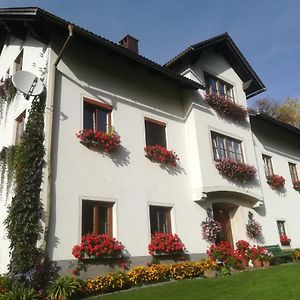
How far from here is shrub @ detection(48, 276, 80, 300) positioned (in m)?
8.23

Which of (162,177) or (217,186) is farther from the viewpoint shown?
(217,186)

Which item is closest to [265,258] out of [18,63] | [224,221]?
[224,221]

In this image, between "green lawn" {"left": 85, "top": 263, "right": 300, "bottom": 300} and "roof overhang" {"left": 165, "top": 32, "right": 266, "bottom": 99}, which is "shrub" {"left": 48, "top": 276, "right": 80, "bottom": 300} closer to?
"green lawn" {"left": 85, "top": 263, "right": 300, "bottom": 300}

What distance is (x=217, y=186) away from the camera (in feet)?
44.1

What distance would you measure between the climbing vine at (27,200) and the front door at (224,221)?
25.2 feet

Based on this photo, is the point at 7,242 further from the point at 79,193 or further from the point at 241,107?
the point at 241,107

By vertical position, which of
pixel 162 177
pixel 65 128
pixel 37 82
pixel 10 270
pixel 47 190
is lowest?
pixel 10 270

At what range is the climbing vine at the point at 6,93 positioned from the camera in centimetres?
1239

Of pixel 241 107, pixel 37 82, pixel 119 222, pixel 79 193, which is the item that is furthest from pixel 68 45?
pixel 241 107

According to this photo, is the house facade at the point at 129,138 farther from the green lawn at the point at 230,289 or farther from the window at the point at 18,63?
the green lawn at the point at 230,289

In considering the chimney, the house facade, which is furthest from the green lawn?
the chimney

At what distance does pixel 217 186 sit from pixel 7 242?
7314 mm

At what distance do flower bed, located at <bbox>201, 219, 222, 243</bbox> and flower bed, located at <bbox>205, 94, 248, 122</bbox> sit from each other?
4.67 meters

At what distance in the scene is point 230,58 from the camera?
17.4m
